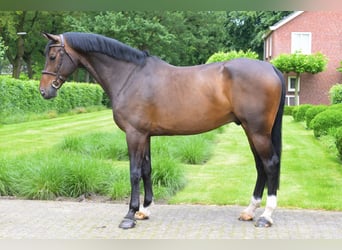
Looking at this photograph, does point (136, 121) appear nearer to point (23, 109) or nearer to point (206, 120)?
point (206, 120)

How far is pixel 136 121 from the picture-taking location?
5.27 m

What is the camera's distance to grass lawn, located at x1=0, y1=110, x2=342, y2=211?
6.83m

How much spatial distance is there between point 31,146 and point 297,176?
6.29 meters

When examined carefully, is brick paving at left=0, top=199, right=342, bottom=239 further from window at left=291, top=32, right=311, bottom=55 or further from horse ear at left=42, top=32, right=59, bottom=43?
window at left=291, top=32, right=311, bottom=55

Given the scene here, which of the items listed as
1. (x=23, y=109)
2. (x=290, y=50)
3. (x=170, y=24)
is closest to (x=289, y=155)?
(x=23, y=109)

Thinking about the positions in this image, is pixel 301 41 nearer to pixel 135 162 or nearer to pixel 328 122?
pixel 328 122

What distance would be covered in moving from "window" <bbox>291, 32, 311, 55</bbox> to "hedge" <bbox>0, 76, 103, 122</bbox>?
1274cm

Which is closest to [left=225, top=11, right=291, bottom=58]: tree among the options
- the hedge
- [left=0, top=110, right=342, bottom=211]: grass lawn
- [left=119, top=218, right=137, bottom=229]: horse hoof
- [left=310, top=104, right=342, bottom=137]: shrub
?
the hedge

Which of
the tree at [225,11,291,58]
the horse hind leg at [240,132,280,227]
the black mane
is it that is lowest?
the horse hind leg at [240,132,280,227]

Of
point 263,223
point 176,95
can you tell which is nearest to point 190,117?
point 176,95

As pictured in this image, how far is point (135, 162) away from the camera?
17.4ft

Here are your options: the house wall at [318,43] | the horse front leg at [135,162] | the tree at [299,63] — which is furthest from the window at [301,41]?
the horse front leg at [135,162]

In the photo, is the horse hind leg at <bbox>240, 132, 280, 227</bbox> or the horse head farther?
the horse head

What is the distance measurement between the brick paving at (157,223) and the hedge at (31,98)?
12207mm
